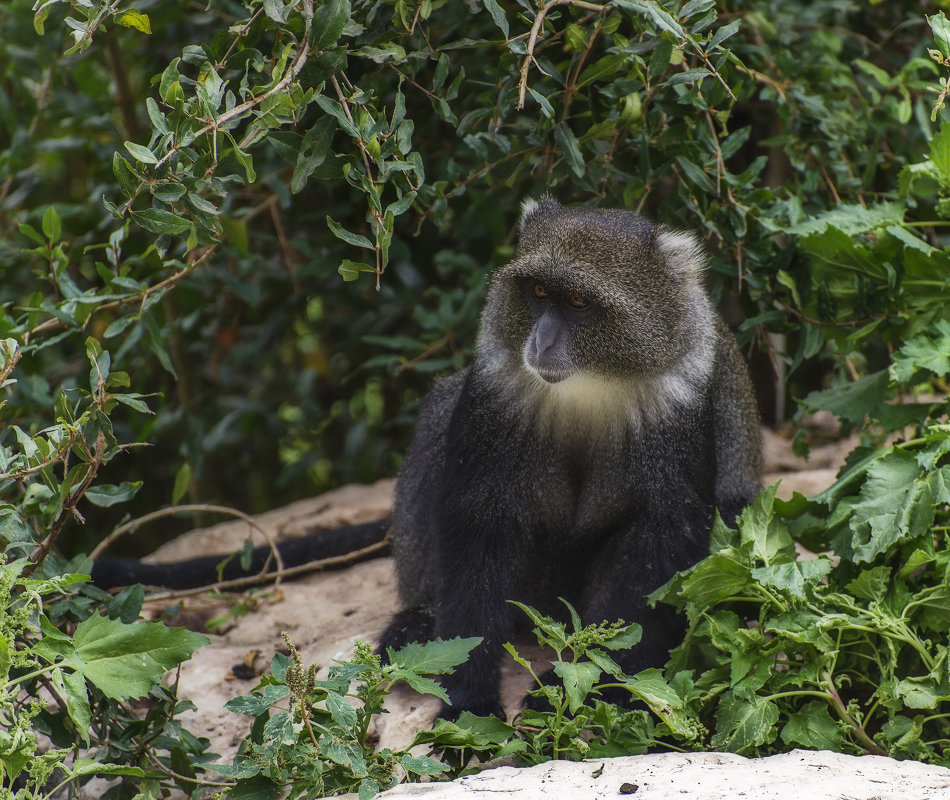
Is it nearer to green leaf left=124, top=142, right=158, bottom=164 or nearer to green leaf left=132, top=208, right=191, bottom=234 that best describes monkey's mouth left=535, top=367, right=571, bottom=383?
green leaf left=132, top=208, right=191, bottom=234

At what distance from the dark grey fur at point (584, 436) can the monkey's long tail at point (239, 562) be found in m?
1.25

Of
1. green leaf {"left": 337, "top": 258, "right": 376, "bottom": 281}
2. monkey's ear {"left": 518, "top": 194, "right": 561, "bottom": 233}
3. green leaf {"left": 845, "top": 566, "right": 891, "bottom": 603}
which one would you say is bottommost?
green leaf {"left": 845, "top": 566, "right": 891, "bottom": 603}

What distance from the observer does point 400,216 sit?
4.01m

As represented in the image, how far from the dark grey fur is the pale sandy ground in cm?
43

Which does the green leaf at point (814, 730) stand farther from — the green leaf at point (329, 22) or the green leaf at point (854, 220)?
the green leaf at point (329, 22)

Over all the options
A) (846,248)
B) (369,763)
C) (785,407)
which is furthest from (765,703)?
(785,407)

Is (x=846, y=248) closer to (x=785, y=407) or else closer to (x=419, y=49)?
(x=419, y=49)

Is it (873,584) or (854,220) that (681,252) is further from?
(873,584)

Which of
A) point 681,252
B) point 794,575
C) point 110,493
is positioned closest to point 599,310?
point 681,252

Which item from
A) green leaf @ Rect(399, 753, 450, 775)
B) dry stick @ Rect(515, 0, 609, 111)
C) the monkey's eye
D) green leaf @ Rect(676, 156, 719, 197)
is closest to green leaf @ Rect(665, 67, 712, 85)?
dry stick @ Rect(515, 0, 609, 111)

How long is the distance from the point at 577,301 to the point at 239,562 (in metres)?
2.19

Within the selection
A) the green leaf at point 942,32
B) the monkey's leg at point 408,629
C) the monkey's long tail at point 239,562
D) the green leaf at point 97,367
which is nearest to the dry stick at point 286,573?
the monkey's long tail at point 239,562

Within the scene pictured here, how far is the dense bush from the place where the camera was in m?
3.16

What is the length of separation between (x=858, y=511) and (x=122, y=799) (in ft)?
7.65
